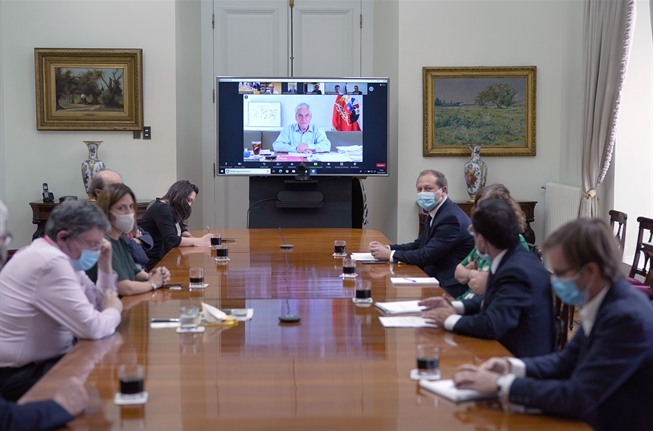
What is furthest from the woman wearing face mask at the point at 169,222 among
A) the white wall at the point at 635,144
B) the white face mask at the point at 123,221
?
the white wall at the point at 635,144

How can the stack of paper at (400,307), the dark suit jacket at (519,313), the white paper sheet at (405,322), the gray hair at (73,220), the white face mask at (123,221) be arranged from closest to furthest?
the dark suit jacket at (519,313)
the gray hair at (73,220)
the white paper sheet at (405,322)
the stack of paper at (400,307)
the white face mask at (123,221)

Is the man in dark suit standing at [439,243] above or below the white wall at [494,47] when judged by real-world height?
below

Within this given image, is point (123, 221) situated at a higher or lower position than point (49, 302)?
higher

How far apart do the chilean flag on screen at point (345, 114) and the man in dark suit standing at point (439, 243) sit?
2862 mm

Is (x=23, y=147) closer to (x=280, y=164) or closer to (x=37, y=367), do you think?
(x=280, y=164)

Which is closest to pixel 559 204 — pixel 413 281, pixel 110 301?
pixel 413 281

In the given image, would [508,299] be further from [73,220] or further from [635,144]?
[635,144]

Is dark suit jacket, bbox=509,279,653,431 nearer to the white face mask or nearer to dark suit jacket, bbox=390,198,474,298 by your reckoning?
the white face mask

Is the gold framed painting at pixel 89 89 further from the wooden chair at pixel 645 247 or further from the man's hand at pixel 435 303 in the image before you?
the man's hand at pixel 435 303

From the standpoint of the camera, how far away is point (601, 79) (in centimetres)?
690

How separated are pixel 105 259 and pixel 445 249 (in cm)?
236

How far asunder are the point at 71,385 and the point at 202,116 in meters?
7.71

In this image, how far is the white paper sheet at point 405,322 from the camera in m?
3.15

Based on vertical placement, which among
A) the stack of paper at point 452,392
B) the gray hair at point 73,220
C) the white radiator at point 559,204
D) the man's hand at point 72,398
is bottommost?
the stack of paper at point 452,392
